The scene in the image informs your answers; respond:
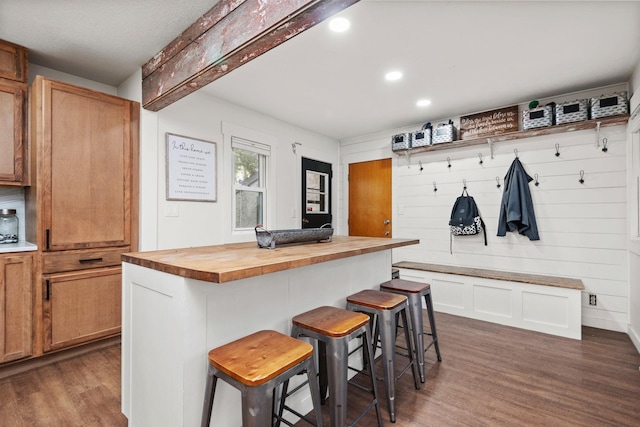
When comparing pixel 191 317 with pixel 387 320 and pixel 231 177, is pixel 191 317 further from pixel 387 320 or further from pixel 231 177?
pixel 231 177

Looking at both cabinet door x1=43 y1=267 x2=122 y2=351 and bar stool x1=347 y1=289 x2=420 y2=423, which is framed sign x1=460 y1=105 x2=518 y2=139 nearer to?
bar stool x1=347 y1=289 x2=420 y2=423

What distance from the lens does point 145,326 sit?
146 centimetres

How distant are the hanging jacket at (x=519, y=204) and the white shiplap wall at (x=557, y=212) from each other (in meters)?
0.10

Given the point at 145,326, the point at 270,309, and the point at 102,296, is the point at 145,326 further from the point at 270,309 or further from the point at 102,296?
the point at 102,296

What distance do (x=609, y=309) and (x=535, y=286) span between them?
80 cm

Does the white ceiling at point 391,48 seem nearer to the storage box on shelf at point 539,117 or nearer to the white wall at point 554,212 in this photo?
the storage box on shelf at point 539,117

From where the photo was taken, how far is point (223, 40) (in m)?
1.96

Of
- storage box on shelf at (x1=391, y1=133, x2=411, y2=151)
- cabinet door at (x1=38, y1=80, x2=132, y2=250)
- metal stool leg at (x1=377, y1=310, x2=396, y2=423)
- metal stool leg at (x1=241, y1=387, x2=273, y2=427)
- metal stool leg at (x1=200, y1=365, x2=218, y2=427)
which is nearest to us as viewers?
metal stool leg at (x1=241, y1=387, x2=273, y2=427)

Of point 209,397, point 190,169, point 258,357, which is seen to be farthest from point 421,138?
point 209,397

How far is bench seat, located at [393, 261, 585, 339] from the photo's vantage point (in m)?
2.99

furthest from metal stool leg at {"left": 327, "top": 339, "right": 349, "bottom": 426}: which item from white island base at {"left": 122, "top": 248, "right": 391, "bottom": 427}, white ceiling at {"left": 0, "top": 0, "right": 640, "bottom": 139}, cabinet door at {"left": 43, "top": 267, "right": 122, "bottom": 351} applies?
cabinet door at {"left": 43, "top": 267, "right": 122, "bottom": 351}

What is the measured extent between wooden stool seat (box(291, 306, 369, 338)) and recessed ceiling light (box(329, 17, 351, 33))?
6.18ft

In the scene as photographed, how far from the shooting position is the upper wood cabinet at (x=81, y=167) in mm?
2369

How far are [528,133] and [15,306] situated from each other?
498cm
